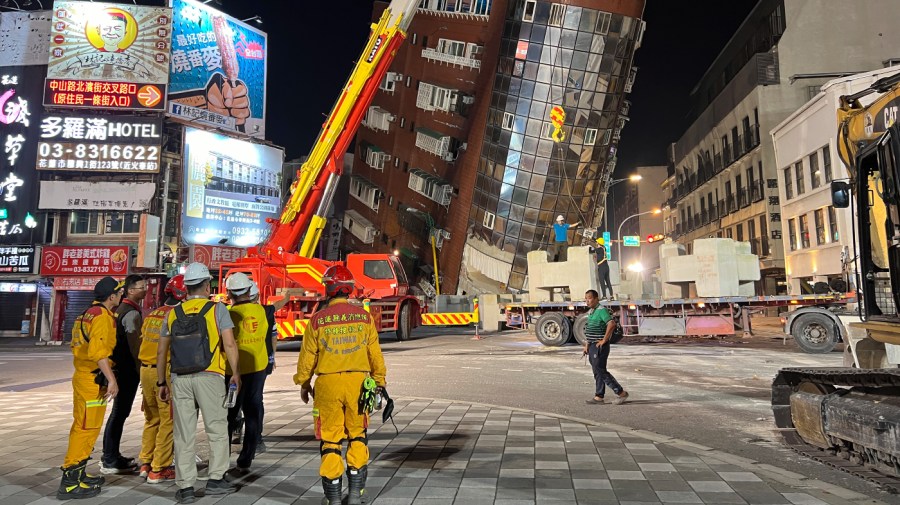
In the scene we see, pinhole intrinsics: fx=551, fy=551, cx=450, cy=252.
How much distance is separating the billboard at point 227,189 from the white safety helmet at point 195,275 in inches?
1197

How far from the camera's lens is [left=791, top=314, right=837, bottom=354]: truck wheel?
1503 centimetres

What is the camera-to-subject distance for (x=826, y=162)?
92.1ft

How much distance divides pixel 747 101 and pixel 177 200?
3812 centimetres

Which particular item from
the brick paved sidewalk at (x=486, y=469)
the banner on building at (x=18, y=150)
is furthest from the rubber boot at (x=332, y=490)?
the banner on building at (x=18, y=150)

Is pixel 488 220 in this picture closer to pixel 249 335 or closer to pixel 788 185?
pixel 788 185

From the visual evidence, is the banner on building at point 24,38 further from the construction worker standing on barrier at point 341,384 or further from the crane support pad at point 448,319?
the construction worker standing on barrier at point 341,384

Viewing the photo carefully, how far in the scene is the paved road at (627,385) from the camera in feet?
22.1

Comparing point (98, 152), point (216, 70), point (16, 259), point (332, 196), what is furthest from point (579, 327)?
point (216, 70)

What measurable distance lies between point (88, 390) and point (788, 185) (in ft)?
120

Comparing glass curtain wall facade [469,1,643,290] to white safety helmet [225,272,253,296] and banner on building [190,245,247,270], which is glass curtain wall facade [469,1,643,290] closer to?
banner on building [190,245,247,270]

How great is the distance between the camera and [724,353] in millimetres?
15938

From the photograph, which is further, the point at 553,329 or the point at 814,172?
the point at 814,172

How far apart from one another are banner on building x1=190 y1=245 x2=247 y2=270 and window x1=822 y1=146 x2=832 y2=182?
106 ft

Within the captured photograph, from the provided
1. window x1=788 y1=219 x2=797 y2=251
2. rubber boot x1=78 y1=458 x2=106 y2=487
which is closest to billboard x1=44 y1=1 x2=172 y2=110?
rubber boot x1=78 y1=458 x2=106 y2=487
